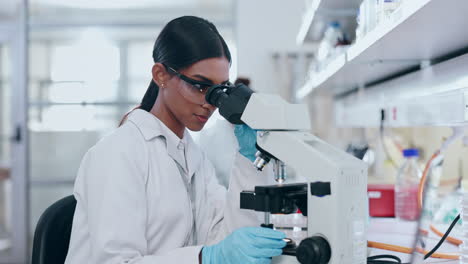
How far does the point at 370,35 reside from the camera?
1147 millimetres

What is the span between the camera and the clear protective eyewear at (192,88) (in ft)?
3.85

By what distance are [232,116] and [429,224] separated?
35.9 inches

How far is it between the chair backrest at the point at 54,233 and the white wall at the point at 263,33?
3156mm

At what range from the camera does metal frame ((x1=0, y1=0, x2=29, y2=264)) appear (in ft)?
13.0

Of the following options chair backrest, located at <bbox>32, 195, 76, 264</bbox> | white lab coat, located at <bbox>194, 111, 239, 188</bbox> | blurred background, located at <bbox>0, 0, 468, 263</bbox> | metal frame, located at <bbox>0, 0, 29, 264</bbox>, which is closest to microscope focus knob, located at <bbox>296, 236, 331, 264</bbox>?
chair backrest, located at <bbox>32, 195, 76, 264</bbox>

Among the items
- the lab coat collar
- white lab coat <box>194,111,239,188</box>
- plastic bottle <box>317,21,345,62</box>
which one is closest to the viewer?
the lab coat collar

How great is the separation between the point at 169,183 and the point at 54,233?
30 cm

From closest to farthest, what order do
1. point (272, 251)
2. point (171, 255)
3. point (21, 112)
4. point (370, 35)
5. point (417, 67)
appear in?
point (272, 251) → point (171, 255) → point (370, 35) → point (417, 67) → point (21, 112)

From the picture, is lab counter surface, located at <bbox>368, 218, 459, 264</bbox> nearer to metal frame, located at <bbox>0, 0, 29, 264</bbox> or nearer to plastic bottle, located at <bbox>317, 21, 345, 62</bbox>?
plastic bottle, located at <bbox>317, 21, 345, 62</bbox>

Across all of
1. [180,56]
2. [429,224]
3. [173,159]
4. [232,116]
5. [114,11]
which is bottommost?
[429,224]

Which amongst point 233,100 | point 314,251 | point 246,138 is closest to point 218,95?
point 233,100

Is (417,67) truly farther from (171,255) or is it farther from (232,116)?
(171,255)

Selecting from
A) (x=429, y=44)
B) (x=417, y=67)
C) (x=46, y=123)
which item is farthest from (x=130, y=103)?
(x=429, y=44)

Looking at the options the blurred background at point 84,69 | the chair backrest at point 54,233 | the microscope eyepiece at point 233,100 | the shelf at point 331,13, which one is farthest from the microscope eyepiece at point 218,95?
the blurred background at point 84,69
